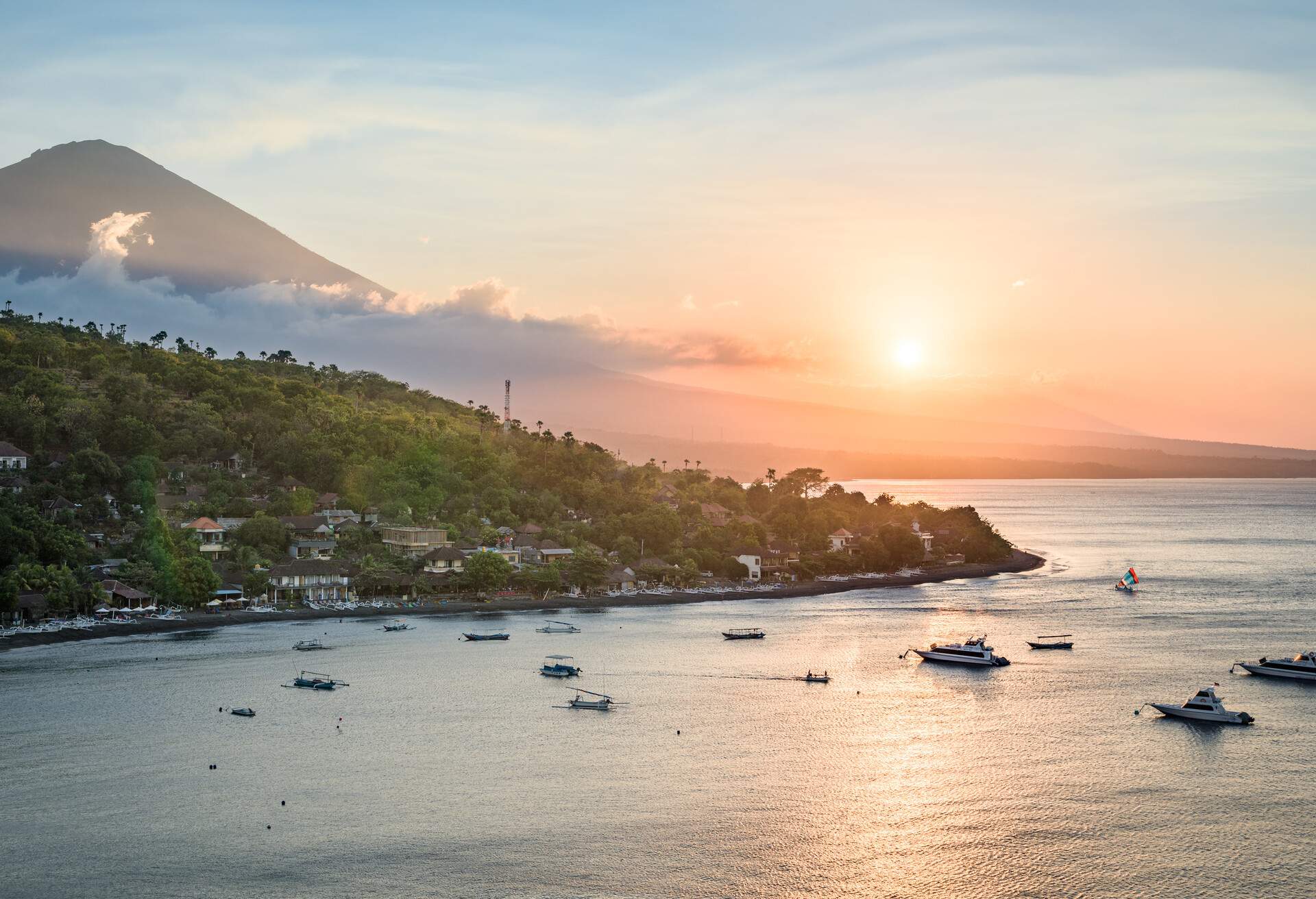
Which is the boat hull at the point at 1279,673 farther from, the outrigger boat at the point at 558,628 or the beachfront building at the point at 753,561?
the beachfront building at the point at 753,561

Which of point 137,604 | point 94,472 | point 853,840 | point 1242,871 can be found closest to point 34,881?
point 853,840

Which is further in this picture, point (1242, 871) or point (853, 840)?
point (853, 840)

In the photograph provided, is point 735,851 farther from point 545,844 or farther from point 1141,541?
point 1141,541

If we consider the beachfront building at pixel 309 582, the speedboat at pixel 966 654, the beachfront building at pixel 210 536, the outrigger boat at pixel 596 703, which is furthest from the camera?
the beachfront building at pixel 210 536

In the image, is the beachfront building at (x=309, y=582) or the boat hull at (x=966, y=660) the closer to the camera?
the boat hull at (x=966, y=660)

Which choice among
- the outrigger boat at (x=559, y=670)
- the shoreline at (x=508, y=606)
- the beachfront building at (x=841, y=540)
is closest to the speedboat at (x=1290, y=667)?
the outrigger boat at (x=559, y=670)

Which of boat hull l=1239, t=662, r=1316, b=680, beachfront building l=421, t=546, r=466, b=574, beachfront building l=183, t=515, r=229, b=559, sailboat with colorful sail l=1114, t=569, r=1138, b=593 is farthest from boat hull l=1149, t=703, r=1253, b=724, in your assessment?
beachfront building l=183, t=515, r=229, b=559

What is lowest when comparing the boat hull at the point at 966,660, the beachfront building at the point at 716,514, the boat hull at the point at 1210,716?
the boat hull at the point at 1210,716

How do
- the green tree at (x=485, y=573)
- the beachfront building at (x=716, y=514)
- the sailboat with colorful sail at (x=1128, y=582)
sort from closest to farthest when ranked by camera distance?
the green tree at (x=485, y=573) < the sailboat with colorful sail at (x=1128, y=582) < the beachfront building at (x=716, y=514)
